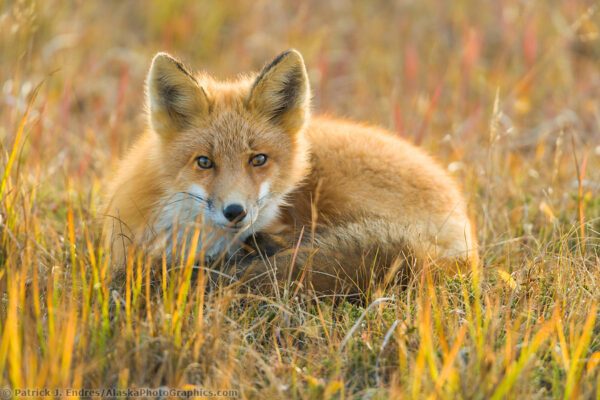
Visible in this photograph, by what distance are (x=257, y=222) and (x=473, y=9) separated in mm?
6368

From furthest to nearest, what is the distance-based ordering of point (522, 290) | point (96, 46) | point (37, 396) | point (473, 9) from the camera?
point (473, 9) < point (96, 46) < point (522, 290) < point (37, 396)

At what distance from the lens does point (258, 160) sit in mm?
2965

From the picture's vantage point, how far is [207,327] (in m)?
2.15

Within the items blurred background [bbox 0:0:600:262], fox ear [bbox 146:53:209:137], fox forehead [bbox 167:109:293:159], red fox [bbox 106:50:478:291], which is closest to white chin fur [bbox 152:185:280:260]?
red fox [bbox 106:50:478:291]

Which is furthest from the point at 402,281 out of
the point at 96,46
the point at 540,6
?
the point at 540,6

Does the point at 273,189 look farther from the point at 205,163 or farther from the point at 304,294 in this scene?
the point at 304,294

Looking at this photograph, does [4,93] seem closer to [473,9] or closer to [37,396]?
[37,396]

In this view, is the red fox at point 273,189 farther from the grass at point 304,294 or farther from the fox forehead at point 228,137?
the grass at point 304,294

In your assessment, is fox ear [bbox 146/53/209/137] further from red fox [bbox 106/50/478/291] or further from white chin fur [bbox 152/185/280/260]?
white chin fur [bbox 152/185/280/260]

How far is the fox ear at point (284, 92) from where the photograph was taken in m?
2.96

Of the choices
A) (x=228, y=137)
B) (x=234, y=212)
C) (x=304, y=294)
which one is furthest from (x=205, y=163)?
(x=304, y=294)

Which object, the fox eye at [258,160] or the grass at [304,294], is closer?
the grass at [304,294]

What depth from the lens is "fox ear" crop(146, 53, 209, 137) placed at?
285 centimetres

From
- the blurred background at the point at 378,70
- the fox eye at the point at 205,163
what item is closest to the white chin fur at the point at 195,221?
the fox eye at the point at 205,163
